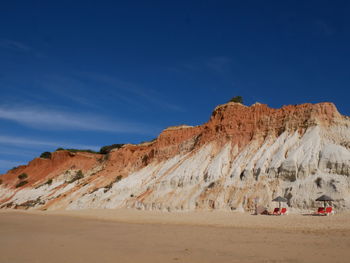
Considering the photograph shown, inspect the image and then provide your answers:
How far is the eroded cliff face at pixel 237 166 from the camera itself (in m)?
25.7

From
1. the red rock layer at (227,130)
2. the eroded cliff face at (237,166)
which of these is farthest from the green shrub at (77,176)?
the eroded cliff face at (237,166)

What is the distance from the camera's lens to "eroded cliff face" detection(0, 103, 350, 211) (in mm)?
25688

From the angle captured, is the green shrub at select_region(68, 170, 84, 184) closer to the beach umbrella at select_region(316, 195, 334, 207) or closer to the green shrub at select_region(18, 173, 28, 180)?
the green shrub at select_region(18, 173, 28, 180)

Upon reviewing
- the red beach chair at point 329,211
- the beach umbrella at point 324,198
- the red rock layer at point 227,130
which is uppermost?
the red rock layer at point 227,130

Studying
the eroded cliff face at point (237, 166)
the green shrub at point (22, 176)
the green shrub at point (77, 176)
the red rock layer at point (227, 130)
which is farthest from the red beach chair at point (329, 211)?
the green shrub at point (22, 176)

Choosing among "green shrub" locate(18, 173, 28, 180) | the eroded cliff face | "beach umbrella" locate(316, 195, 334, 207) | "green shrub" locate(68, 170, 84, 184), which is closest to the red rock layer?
the eroded cliff face

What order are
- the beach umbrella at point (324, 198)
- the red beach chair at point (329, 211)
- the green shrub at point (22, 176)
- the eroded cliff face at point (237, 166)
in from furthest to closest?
the green shrub at point (22, 176) → the eroded cliff face at point (237, 166) → the beach umbrella at point (324, 198) → the red beach chair at point (329, 211)

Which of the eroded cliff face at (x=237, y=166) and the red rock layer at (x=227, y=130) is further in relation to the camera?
the red rock layer at (x=227, y=130)

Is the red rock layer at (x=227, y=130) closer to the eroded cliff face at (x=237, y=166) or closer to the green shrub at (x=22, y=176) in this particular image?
the eroded cliff face at (x=237, y=166)

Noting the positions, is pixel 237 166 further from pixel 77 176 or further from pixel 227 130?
pixel 77 176

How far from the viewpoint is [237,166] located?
104 feet

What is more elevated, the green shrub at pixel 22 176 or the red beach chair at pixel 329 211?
the green shrub at pixel 22 176

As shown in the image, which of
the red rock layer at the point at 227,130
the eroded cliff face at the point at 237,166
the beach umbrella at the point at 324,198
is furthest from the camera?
the red rock layer at the point at 227,130

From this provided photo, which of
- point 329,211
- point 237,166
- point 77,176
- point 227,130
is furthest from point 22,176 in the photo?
point 329,211
